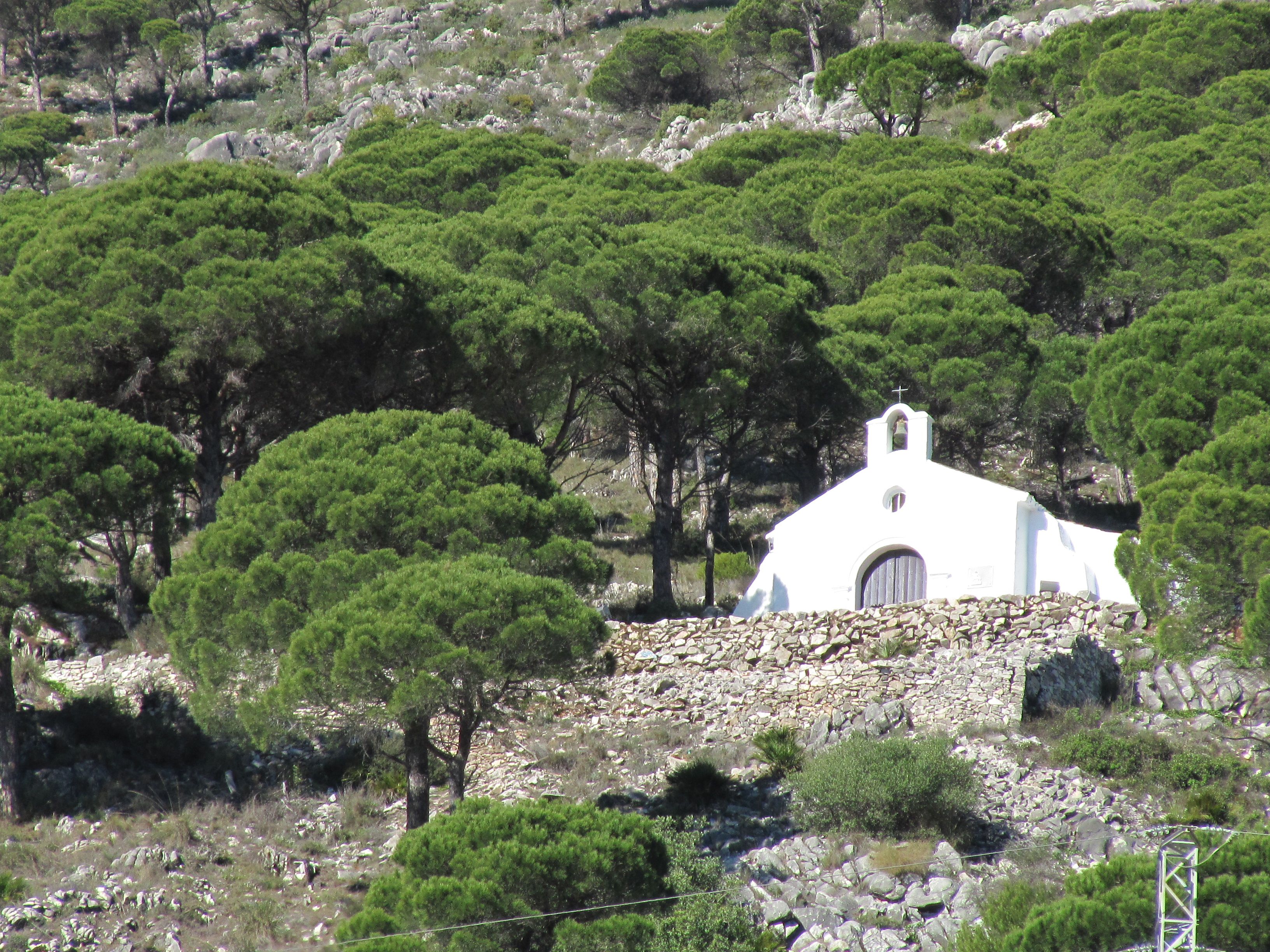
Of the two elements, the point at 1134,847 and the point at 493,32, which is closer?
the point at 1134,847

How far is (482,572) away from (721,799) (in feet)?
14.2

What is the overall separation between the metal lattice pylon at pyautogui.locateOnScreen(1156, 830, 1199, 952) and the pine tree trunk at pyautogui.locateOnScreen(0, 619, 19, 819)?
14.3 meters

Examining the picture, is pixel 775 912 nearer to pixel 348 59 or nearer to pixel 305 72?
pixel 305 72

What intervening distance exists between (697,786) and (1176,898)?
27.2 ft

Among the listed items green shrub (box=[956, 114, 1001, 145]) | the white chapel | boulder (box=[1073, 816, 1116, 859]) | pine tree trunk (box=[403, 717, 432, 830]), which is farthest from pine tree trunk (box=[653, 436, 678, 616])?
green shrub (box=[956, 114, 1001, 145])

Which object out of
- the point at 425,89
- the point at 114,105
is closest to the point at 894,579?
the point at 425,89

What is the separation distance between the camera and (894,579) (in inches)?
947

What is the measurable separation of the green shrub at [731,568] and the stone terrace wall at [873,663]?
20.2ft

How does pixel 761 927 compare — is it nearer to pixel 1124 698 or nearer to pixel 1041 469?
pixel 1124 698

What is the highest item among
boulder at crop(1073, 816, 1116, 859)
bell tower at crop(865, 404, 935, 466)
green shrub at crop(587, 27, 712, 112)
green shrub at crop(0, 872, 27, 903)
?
green shrub at crop(587, 27, 712, 112)

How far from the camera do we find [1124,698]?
19.1 m

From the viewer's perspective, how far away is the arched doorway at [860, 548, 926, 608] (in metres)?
23.8

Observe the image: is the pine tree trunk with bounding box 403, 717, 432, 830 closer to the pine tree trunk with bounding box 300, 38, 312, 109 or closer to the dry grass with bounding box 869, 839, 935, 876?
the dry grass with bounding box 869, 839, 935, 876

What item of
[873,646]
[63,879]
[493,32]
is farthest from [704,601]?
[493,32]
